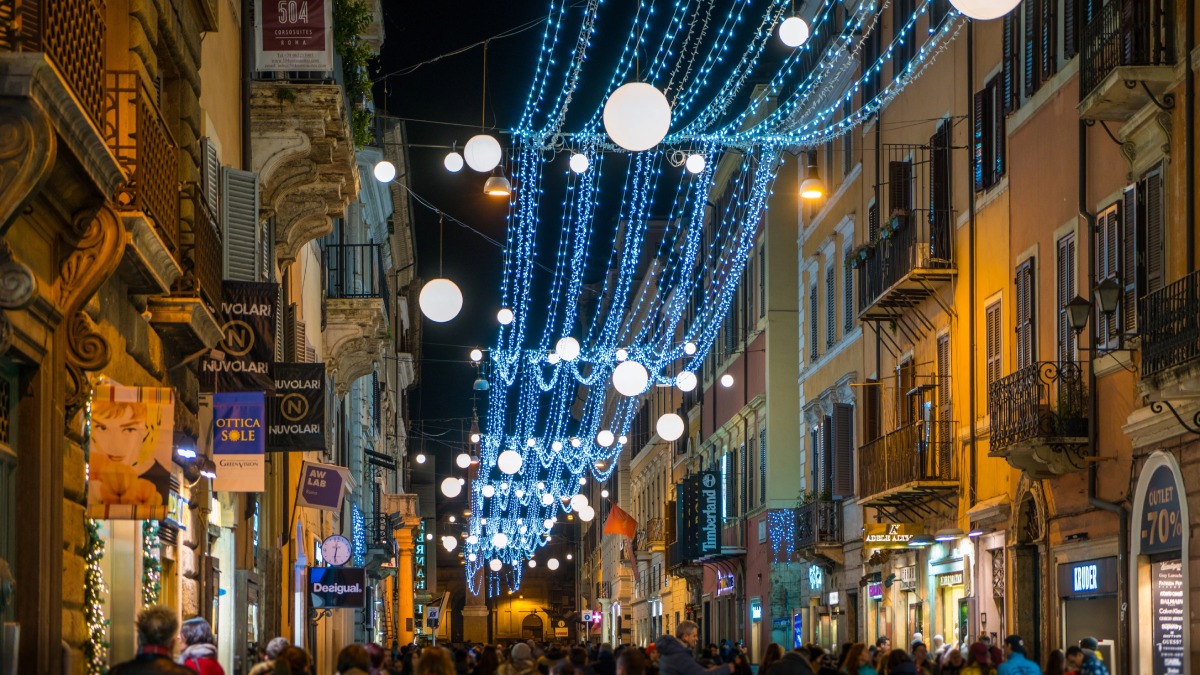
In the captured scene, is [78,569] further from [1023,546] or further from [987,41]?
[987,41]

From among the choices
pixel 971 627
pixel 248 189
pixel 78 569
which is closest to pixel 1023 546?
pixel 971 627

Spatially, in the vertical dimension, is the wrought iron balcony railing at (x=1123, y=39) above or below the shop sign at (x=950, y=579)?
above

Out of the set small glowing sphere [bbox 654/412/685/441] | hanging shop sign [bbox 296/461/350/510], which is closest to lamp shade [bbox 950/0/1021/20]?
hanging shop sign [bbox 296/461/350/510]

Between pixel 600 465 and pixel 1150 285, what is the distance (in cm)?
6370

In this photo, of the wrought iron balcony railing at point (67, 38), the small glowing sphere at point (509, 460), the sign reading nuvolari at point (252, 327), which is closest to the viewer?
the wrought iron balcony railing at point (67, 38)

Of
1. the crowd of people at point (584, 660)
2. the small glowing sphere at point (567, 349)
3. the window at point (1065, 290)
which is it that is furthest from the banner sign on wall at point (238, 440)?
the small glowing sphere at point (567, 349)

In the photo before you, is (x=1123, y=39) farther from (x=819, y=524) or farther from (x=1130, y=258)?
(x=819, y=524)

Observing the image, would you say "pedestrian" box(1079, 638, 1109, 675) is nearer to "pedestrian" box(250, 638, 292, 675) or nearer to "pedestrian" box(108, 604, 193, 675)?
"pedestrian" box(250, 638, 292, 675)

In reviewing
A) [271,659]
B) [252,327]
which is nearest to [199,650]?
[271,659]

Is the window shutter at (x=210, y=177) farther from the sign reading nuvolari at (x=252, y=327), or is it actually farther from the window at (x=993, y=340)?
the window at (x=993, y=340)

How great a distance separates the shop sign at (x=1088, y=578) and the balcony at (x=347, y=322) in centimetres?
1407

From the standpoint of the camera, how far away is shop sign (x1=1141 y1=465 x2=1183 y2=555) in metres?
17.0

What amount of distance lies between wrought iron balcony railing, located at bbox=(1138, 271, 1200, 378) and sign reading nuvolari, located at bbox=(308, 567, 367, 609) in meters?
14.5

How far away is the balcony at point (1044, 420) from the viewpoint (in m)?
19.8
